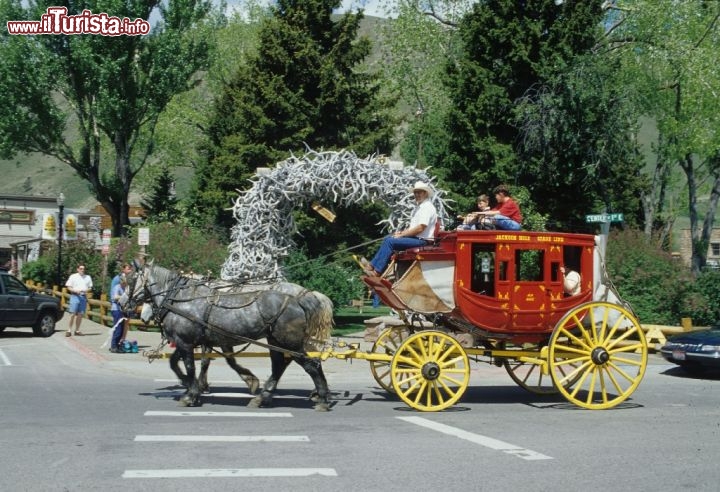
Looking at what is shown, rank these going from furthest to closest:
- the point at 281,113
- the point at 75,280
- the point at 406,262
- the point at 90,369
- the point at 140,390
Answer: the point at 281,113
the point at 75,280
the point at 90,369
the point at 140,390
the point at 406,262

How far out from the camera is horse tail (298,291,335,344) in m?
11.8

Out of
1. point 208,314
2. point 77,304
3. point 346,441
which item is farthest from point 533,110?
point 346,441

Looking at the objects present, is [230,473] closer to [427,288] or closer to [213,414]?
[213,414]

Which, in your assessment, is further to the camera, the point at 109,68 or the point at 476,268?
the point at 109,68

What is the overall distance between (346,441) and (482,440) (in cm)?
151

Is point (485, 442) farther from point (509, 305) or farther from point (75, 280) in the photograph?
point (75, 280)

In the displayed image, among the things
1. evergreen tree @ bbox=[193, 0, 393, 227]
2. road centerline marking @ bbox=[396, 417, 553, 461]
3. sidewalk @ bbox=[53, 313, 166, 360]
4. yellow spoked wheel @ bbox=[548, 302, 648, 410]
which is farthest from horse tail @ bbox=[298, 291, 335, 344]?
evergreen tree @ bbox=[193, 0, 393, 227]

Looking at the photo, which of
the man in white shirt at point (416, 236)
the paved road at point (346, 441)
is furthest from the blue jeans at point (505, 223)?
the paved road at point (346, 441)

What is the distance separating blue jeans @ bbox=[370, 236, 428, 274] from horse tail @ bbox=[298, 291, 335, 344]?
941mm

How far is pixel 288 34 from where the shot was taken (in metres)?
32.7

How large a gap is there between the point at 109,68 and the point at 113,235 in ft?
38.1

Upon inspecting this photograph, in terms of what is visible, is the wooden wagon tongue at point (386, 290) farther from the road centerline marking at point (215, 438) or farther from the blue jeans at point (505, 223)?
the road centerline marking at point (215, 438)

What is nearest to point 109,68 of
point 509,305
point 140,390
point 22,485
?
point 140,390

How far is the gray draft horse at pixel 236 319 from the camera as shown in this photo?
1171 centimetres
